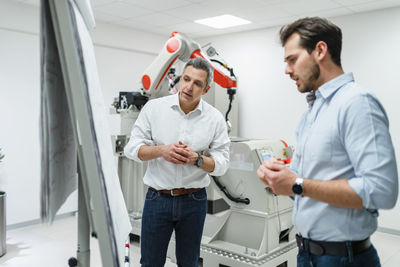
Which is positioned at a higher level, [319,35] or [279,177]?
[319,35]

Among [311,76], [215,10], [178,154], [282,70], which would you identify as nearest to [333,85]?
[311,76]

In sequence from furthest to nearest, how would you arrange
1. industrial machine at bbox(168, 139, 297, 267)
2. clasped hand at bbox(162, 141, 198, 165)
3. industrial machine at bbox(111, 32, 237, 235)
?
1. industrial machine at bbox(111, 32, 237, 235)
2. industrial machine at bbox(168, 139, 297, 267)
3. clasped hand at bbox(162, 141, 198, 165)

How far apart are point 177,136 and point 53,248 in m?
2.46

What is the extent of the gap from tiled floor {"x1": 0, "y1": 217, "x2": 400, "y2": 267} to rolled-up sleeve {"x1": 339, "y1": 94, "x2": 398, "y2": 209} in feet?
8.47

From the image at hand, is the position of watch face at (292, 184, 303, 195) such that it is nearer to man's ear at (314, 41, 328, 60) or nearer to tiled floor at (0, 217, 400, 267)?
man's ear at (314, 41, 328, 60)

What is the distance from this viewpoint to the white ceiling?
416 centimetres

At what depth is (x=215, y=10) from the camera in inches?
177

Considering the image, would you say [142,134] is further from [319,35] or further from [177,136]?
[319,35]

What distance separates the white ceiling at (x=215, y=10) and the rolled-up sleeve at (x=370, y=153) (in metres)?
3.37

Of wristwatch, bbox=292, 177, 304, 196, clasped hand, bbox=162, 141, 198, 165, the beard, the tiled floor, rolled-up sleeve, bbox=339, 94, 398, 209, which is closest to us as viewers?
rolled-up sleeve, bbox=339, 94, 398, 209

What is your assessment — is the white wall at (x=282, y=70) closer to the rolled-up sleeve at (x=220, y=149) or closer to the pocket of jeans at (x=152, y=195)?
the rolled-up sleeve at (x=220, y=149)

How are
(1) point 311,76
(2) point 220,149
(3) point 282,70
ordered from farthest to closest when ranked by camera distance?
(3) point 282,70 → (2) point 220,149 → (1) point 311,76

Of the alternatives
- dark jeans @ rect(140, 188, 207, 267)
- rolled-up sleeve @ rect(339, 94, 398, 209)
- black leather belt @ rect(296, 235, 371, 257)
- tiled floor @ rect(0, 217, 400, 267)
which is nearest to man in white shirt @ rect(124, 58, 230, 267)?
dark jeans @ rect(140, 188, 207, 267)

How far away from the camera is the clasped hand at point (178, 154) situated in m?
1.86
